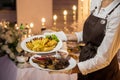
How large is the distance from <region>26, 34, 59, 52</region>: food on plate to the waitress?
0.28ft

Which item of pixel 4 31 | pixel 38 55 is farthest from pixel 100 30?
pixel 4 31

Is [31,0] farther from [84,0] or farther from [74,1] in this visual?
[74,1]

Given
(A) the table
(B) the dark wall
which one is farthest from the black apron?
(B) the dark wall

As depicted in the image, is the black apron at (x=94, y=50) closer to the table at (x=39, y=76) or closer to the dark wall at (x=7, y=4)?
the table at (x=39, y=76)

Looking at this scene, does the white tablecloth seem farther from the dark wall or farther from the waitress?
the dark wall

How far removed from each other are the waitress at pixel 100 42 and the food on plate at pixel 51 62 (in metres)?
0.07

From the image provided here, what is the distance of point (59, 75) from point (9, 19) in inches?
99.8

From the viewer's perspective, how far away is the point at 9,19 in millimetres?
4844

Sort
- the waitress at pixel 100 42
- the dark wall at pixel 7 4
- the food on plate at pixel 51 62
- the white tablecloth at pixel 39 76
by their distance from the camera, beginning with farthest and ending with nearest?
the dark wall at pixel 7 4 < the white tablecloth at pixel 39 76 < the food on plate at pixel 51 62 < the waitress at pixel 100 42

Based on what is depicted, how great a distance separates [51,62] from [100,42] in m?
0.30

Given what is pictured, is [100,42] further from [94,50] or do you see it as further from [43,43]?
[43,43]

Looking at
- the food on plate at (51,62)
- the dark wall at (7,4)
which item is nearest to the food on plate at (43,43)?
the food on plate at (51,62)

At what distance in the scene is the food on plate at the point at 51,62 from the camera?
1.43m

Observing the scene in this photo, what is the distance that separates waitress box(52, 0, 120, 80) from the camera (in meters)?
1.31
